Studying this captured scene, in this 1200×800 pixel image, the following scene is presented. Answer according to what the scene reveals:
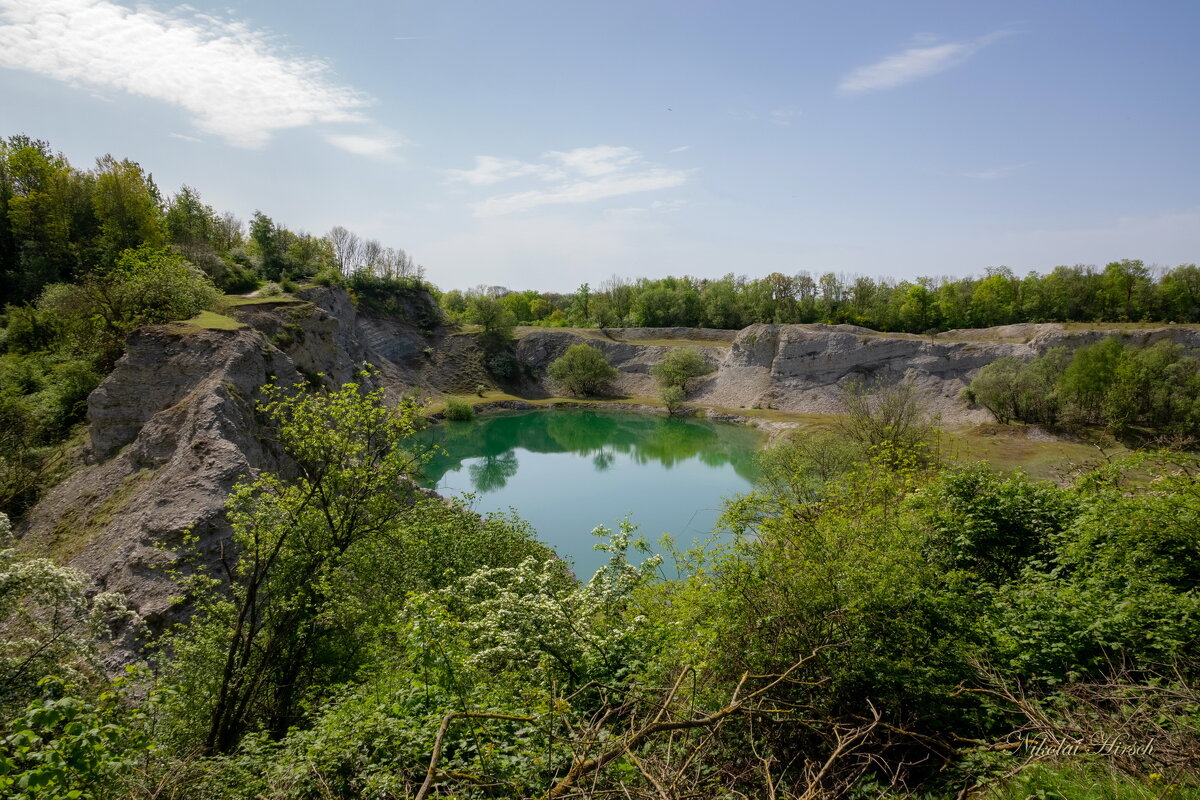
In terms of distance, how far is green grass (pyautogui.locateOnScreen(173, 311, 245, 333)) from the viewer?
69.8ft

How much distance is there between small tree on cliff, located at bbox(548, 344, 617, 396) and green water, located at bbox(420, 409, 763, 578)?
6309mm

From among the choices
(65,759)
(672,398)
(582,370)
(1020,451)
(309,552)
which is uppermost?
(582,370)

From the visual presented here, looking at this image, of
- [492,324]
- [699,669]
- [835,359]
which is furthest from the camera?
[492,324]

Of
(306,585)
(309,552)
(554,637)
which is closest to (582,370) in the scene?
(309,552)

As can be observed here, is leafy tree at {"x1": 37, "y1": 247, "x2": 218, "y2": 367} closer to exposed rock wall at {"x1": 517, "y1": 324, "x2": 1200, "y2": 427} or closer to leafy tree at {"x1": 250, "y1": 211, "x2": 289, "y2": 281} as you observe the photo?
leafy tree at {"x1": 250, "y1": 211, "x2": 289, "y2": 281}

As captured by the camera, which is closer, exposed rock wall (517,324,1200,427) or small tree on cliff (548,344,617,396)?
exposed rock wall (517,324,1200,427)

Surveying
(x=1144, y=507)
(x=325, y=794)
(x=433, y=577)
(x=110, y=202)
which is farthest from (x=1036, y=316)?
(x=110, y=202)

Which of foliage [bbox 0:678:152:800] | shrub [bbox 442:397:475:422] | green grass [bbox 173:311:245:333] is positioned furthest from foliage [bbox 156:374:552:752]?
shrub [bbox 442:397:475:422]

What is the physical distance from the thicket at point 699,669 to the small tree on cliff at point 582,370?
199 ft

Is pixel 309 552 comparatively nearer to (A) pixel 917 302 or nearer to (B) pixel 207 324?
(B) pixel 207 324

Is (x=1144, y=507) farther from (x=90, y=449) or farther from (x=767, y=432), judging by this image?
(x=767, y=432)

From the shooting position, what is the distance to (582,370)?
236 feet

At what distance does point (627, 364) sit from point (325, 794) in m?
74.2

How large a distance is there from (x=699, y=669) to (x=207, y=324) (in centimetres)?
2382
